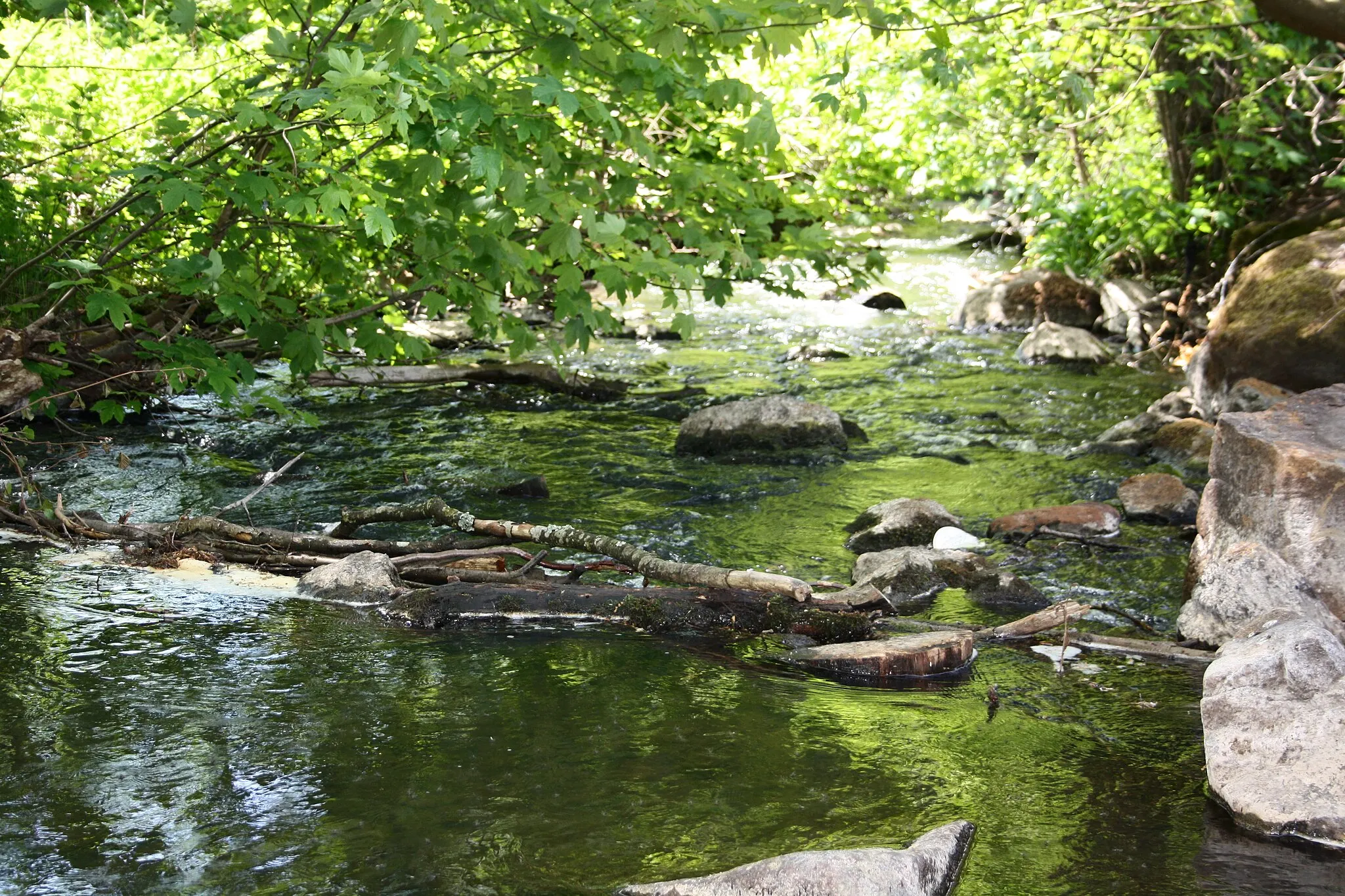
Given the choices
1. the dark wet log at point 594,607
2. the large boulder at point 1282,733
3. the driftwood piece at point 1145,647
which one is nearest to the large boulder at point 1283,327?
the driftwood piece at point 1145,647

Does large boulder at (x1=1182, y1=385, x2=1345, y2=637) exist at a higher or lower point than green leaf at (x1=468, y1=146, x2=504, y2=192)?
lower

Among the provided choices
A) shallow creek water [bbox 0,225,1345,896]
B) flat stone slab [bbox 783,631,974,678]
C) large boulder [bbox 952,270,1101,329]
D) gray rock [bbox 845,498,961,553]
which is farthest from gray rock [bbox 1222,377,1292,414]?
Result: large boulder [bbox 952,270,1101,329]

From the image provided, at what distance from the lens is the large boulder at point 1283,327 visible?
9289 mm

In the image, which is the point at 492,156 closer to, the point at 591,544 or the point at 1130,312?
the point at 591,544

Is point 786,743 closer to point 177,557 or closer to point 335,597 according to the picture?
point 335,597

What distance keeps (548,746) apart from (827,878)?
1327 millimetres

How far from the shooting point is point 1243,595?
16.1 ft

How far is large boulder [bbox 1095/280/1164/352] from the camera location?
13891 millimetres

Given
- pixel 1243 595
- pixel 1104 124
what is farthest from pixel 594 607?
pixel 1104 124

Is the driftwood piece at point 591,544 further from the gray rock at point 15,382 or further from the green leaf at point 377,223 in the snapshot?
the gray rock at point 15,382

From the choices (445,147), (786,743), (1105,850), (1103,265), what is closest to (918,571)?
(786,743)

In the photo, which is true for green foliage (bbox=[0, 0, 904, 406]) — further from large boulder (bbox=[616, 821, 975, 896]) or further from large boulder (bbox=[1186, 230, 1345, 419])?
large boulder (bbox=[1186, 230, 1345, 419])

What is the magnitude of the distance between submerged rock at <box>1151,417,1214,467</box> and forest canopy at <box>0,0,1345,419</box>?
9.27ft

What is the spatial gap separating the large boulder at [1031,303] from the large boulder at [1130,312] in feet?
0.90
